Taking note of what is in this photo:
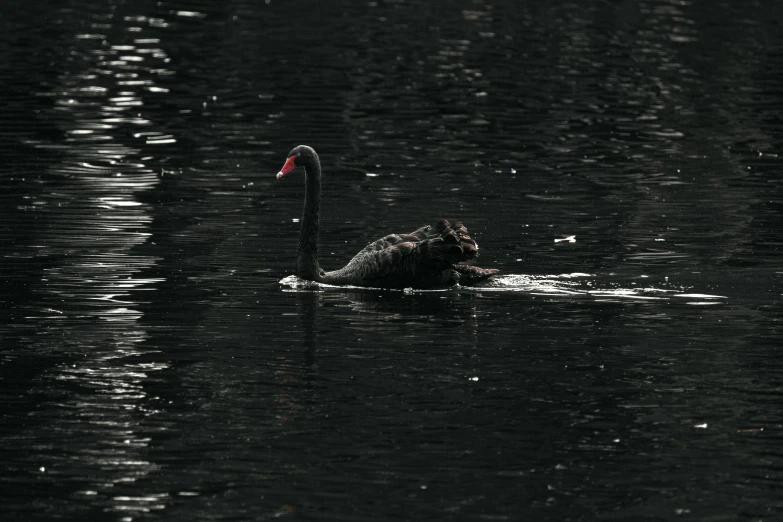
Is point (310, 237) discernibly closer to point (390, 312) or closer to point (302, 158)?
point (302, 158)

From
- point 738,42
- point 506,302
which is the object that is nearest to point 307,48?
point 738,42

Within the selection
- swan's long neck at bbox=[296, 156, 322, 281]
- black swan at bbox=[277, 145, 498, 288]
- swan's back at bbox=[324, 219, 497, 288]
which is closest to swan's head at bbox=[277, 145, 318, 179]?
swan's long neck at bbox=[296, 156, 322, 281]

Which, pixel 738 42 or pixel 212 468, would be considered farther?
pixel 738 42

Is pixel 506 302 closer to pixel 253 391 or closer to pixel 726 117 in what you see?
pixel 253 391

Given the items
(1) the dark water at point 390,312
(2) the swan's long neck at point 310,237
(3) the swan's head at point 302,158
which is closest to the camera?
(1) the dark water at point 390,312

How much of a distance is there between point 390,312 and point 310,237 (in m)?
1.64

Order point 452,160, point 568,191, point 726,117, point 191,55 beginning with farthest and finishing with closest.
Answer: point 191,55
point 726,117
point 452,160
point 568,191

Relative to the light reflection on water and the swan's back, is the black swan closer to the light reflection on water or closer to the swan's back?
the swan's back

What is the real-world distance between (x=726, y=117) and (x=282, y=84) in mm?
9912

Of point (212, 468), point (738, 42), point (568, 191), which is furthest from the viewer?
point (738, 42)

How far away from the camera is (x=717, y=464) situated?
9227 millimetres

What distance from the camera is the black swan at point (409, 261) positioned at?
14273mm

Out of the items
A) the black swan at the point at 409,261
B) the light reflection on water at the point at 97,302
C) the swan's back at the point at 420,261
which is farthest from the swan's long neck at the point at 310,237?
the light reflection on water at the point at 97,302

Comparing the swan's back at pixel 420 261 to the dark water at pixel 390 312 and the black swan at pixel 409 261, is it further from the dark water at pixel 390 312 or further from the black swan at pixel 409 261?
the dark water at pixel 390 312
